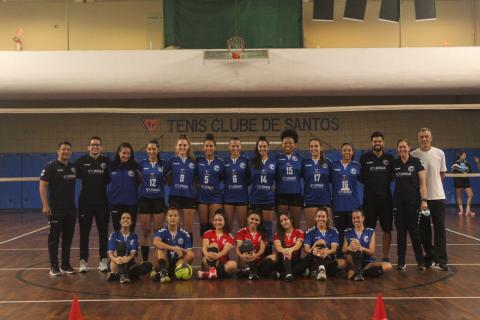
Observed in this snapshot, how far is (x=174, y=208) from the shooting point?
20.8ft

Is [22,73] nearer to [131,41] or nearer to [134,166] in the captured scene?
[131,41]

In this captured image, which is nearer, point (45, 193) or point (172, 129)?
point (45, 193)

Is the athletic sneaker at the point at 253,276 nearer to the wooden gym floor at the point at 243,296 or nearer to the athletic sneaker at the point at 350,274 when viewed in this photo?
the wooden gym floor at the point at 243,296

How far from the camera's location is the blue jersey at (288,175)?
6.70m

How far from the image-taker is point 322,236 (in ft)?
20.7

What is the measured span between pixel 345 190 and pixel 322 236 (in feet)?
2.45

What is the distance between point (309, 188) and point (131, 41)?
9906mm

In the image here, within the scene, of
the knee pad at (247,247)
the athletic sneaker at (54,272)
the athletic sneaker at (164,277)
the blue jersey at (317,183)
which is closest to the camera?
the athletic sneaker at (164,277)

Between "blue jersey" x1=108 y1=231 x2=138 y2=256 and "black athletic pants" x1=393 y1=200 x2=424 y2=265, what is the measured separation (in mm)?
3317

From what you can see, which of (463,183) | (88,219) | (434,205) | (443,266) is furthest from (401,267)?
(463,183)

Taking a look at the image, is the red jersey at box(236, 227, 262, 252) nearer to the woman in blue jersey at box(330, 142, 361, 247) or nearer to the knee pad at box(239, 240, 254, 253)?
the knee pad at box(239, 240, 254, 253)

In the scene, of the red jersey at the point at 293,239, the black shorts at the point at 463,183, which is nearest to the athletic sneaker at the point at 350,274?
the red jersey at the point at 293,239

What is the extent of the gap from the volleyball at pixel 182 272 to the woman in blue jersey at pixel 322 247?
143 centimetres

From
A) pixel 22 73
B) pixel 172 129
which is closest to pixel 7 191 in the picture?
pixel 22 73
